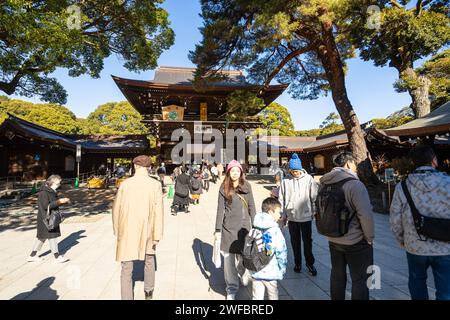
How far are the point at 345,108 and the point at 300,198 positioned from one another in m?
8.44

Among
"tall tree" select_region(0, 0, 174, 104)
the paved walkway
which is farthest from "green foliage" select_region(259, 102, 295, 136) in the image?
the paved walkway

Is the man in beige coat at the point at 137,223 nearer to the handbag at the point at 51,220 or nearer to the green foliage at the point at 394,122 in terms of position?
the handbag at the point at 51,220

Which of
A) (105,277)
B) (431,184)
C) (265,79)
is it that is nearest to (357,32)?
(265,79)

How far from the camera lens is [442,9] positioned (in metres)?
8.88

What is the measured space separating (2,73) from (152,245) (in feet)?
30.5

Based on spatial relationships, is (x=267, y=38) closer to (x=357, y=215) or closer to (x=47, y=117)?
(x=357, y=215)

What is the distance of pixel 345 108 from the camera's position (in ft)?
33.1

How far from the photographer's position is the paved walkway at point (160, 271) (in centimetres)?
284

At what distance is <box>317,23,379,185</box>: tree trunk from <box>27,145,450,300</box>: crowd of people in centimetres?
852

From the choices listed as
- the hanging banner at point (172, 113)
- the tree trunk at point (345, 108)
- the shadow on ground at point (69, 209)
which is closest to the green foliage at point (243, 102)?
the tree trunk at point (345, 108)

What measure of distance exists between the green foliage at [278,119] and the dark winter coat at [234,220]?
31.8m

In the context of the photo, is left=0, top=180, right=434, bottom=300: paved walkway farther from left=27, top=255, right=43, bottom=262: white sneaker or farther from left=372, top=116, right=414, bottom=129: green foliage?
left=372, top=116, right=414, bottom=129: green foliage

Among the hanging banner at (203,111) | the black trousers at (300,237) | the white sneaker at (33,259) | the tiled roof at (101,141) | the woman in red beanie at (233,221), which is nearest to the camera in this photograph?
the woman in red beanie at (233,221)
